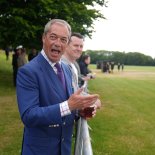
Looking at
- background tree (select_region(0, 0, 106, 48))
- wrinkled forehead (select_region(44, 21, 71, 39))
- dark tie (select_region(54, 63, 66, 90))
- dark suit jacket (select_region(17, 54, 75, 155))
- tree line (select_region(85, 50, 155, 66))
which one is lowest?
tree line (select_region(85, 50, 155, 66))

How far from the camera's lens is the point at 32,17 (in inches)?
755

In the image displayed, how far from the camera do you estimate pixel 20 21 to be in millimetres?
17578

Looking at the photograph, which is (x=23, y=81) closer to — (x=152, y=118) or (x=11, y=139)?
(x=11, y=139)

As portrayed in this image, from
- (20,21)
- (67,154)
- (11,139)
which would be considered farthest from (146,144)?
(20,21)

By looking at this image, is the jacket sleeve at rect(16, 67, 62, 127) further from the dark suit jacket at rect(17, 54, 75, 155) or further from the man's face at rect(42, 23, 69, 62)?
the man's face at rect(42, 23, 69, 62)

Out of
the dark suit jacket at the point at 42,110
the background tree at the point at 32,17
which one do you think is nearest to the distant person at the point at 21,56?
the background tree at the point at 32,17

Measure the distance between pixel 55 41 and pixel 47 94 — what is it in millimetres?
423

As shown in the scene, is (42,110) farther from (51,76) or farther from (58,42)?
(58,42)

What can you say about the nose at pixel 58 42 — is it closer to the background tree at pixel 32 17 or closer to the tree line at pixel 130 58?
the background tree at pixel 32 17

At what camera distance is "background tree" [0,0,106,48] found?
18.1 metres

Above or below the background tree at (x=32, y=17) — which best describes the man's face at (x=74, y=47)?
below

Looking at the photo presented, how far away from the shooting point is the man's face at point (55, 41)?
3273mm

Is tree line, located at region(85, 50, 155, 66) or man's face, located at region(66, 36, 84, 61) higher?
man's face, located at region(66, 36, 84, 61)

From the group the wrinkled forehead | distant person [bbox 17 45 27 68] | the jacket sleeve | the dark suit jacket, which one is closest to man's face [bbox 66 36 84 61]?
the dark suit jacket
